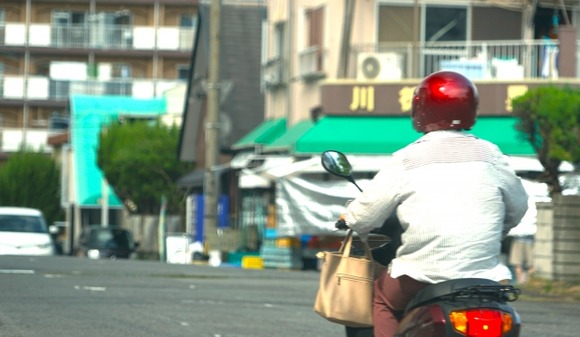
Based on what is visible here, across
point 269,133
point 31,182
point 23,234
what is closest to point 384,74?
point 269,133

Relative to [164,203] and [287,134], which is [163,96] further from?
[287,134]

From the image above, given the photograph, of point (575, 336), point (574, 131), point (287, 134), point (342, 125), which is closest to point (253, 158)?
point (287, 134)

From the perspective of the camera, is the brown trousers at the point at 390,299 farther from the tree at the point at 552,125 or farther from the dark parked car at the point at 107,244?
the dark parked car at the point at 107,244

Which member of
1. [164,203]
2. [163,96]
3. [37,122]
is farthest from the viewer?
[37,122]

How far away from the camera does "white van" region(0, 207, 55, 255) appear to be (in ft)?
100

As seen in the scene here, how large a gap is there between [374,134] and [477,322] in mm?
26365

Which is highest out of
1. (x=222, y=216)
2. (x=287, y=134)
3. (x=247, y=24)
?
(x=247, y=24)

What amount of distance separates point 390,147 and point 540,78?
4.00 meters

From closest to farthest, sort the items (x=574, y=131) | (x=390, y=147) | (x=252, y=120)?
1. (x=574, y=131)
2. (x=390, y=147)
3. (x=252, y=120)

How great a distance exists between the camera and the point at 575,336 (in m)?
11.9

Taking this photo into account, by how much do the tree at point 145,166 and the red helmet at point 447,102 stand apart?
4828 cm

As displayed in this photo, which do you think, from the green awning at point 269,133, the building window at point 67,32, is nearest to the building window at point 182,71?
the building window at point 67,32

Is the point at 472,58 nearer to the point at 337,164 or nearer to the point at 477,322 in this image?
the point at 337,164

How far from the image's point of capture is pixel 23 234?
31281mm
